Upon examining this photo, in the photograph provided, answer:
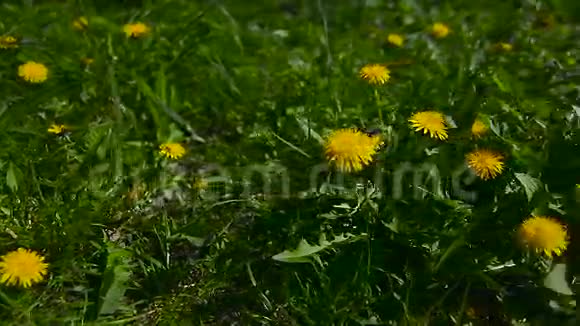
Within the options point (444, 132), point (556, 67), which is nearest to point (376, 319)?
point (444, 132)

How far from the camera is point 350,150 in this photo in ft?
5.51

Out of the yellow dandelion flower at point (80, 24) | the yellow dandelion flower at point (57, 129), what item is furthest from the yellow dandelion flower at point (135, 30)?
the yellow dandelion flower at point (57, 129)

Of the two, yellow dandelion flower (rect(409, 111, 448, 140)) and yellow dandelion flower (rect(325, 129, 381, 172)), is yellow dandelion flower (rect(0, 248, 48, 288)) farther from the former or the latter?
yellow dandelion flower (rect(409, 111, 448, 140))

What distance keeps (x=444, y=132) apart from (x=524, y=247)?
1.15ft

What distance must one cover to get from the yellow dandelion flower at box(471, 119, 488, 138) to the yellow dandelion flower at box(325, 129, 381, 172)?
278mm

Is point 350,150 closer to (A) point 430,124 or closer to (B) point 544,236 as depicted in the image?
(A) point 430,124

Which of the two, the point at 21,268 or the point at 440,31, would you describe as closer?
the point at 21,268

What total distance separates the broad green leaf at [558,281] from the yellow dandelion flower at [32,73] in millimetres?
1469

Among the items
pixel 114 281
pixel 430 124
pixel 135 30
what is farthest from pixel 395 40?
pixel 114 281

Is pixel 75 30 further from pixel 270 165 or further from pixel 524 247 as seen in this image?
pixel 524 247

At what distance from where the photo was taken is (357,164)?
65.7 inches

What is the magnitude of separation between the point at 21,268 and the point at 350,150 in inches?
29.3

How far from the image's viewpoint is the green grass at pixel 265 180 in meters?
1.61

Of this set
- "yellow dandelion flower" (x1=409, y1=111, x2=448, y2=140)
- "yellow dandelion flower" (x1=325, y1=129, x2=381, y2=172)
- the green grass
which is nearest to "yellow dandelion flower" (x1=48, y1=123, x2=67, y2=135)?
the green grass
